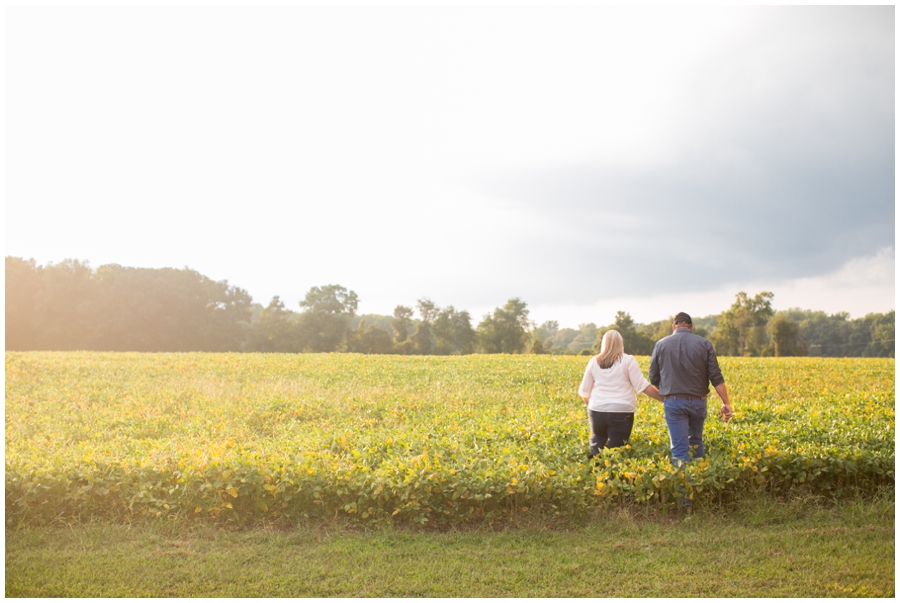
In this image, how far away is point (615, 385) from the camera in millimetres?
8188

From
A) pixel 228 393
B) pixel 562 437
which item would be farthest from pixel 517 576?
pixel 228 393

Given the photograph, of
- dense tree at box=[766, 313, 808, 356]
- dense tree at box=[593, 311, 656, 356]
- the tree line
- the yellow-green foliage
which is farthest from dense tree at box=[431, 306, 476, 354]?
the yellow-green foliage

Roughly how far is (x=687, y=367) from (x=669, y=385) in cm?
34

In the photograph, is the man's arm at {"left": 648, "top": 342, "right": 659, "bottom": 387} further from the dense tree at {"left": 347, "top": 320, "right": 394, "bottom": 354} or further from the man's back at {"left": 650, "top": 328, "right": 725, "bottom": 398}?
the dense tree at {"left": 347, "top": 320, "right": 394, "bottom": 354}

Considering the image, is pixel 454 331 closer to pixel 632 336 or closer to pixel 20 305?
pixel 632 336

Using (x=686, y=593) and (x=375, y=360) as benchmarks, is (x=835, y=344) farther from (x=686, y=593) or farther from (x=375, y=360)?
(x=686, y=593)

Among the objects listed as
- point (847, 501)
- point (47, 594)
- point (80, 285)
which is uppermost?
point (80, 285)

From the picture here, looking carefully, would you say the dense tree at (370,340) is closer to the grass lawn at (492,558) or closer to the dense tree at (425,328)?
the dense tree at (425,328)

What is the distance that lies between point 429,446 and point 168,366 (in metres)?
16.7

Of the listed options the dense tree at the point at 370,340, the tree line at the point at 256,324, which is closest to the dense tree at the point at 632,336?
the tree line at the point at 256,324

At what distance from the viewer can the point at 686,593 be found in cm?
573

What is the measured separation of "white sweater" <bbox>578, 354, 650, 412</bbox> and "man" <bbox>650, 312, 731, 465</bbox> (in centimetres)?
32

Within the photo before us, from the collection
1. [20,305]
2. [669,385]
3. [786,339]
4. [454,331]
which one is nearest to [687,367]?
[669,385]

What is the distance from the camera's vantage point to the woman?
811 centimetres
